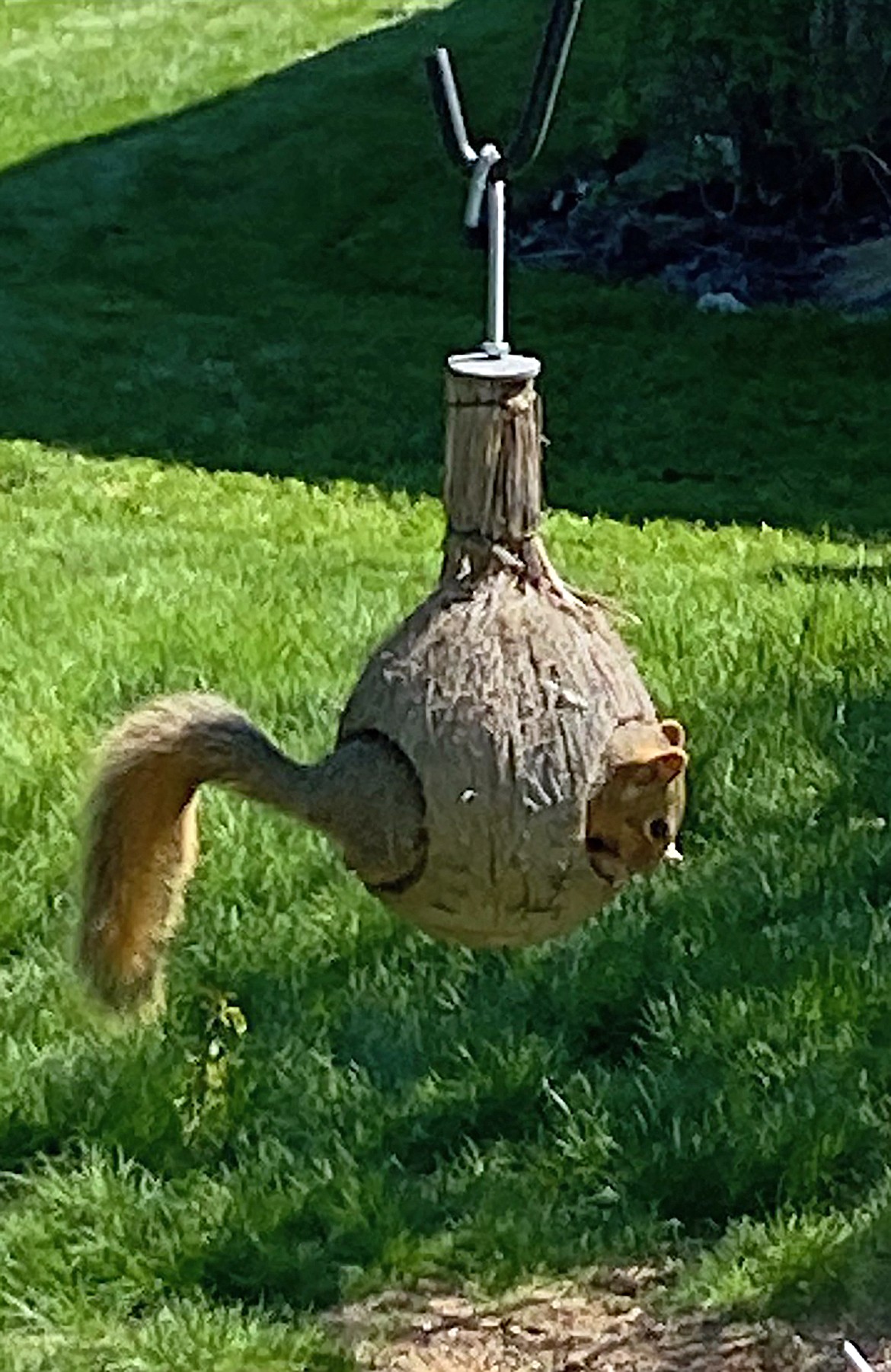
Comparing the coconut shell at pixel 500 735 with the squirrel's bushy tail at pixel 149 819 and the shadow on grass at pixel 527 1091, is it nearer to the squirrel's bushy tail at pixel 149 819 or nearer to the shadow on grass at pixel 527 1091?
the squirrel's bushy tail at pixel 149 819

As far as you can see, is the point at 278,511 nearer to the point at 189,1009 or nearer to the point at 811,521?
the point at 811,521

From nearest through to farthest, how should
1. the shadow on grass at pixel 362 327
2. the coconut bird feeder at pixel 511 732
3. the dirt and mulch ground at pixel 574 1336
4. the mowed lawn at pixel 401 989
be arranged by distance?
1. the coconut bird feeder at pixel 511 732
2. the dirt and mulch ground at pixel 574 1336
3. the mowed lawn at pixel 401 989
4. the shadow on grass at pixel 362 327

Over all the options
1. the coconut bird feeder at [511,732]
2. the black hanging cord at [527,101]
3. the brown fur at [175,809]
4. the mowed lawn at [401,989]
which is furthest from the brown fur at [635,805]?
the mowed lawn at [401,989]

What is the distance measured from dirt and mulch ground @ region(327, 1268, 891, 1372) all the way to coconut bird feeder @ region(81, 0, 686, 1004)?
3.19ft

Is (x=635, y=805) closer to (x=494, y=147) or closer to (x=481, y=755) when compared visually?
(x=481, y=755)

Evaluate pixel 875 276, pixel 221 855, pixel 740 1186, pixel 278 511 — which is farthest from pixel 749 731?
pixel 875 276

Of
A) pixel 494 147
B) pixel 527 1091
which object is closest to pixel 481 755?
pixel 494 147

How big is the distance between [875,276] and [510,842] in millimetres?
10117

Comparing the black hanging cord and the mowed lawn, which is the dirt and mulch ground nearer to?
the mowed lawn

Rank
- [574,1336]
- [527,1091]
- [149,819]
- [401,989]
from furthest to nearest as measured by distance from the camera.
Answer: [401,989] → [527,1091] → [574,1336] → [149,819]

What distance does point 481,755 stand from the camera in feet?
7.54

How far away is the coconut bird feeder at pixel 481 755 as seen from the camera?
2295 millimetres

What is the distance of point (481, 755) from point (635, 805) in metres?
0.15

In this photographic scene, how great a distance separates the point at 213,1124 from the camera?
3516 millimetres
